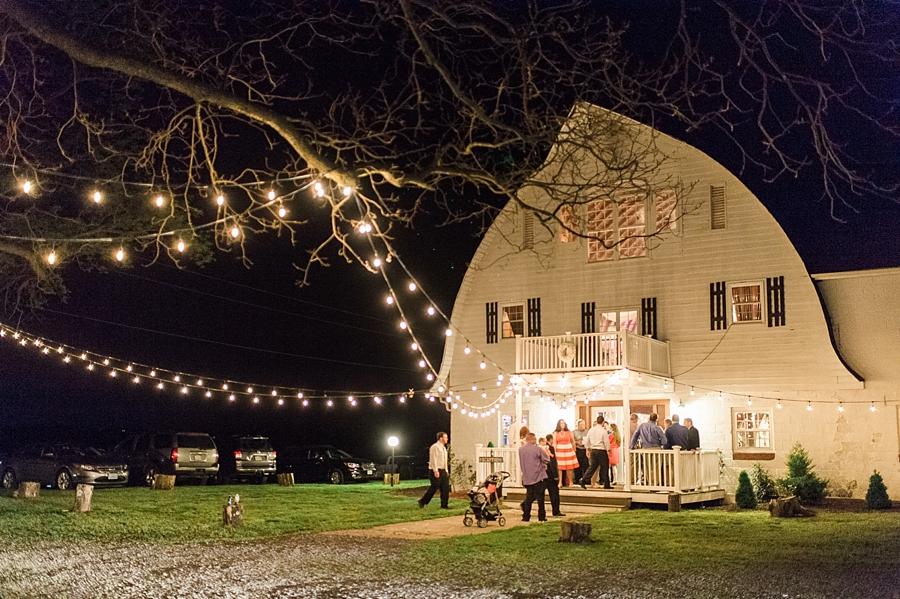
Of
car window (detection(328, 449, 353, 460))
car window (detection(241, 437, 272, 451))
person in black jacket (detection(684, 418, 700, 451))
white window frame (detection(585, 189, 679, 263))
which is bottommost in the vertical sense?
car window (detection(328, 449, 353, 460))

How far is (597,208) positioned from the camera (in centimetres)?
2403

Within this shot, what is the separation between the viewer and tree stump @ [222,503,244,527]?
15000 millimetres

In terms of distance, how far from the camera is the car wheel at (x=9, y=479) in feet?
80.9

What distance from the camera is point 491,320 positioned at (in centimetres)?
2548

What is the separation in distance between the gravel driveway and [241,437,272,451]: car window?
54.5 feet

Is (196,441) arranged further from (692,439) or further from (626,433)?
(692,439)

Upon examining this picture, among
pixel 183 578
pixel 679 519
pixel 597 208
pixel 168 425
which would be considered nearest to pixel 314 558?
pixel 183 578

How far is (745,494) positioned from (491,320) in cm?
870

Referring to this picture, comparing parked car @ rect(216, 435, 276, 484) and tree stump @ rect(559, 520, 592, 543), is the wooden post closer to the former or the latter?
tree stump @ rect(559, 520, 592, 543)

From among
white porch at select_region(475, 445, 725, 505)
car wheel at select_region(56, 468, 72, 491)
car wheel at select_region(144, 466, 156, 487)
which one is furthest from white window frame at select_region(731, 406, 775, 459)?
car wheel at select_region(56, 468, 72, 491)

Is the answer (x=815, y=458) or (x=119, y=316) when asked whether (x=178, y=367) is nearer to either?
(x=119, y=316)

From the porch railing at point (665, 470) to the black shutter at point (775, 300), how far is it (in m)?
3.83

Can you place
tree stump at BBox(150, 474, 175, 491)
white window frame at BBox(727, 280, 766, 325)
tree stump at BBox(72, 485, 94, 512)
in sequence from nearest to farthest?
tree stump at BBox(72, 485, 94, 512), white window frame at BBox(727, 280, 766, 325), tree stump at BBox(150, 474, 175, 491)

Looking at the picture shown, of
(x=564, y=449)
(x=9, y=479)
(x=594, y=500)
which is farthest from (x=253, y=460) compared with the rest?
(x=594, y=500)
